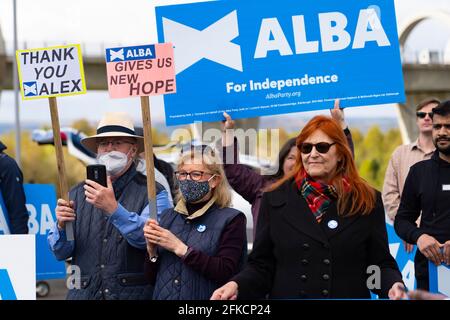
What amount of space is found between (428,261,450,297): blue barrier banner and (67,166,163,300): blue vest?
1606 millimetres

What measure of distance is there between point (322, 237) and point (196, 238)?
973mm

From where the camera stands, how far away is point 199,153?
17.9 feet

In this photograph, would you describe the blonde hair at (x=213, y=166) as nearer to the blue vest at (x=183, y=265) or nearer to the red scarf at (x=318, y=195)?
the blue vest at (x=183, y=265)

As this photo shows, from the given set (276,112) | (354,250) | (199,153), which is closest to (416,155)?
(276,112)

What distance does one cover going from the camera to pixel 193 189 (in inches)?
209

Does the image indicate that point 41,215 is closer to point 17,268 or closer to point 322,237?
point 17,268

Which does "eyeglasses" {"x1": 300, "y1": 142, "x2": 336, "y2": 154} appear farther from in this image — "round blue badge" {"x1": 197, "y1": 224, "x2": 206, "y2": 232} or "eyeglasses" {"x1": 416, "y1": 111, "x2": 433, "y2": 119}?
"eyeglasses" {"x1": 416, "y1": 111, "x2": 433, "y2": 119}

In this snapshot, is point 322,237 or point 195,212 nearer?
point 322,237

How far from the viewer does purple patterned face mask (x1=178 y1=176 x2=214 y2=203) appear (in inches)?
209

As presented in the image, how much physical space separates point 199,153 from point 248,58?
1.64 m

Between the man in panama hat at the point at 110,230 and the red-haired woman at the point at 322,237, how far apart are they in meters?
1.17

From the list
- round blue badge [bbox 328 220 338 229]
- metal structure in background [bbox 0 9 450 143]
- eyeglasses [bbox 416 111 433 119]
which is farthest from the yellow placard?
metal structure in background [bbox 0 9 450 143]

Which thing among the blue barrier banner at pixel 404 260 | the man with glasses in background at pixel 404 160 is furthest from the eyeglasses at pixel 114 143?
the blue barrier banner at pixel 404 260

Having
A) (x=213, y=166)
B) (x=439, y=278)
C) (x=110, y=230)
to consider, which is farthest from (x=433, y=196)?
(x=110, y=230)
